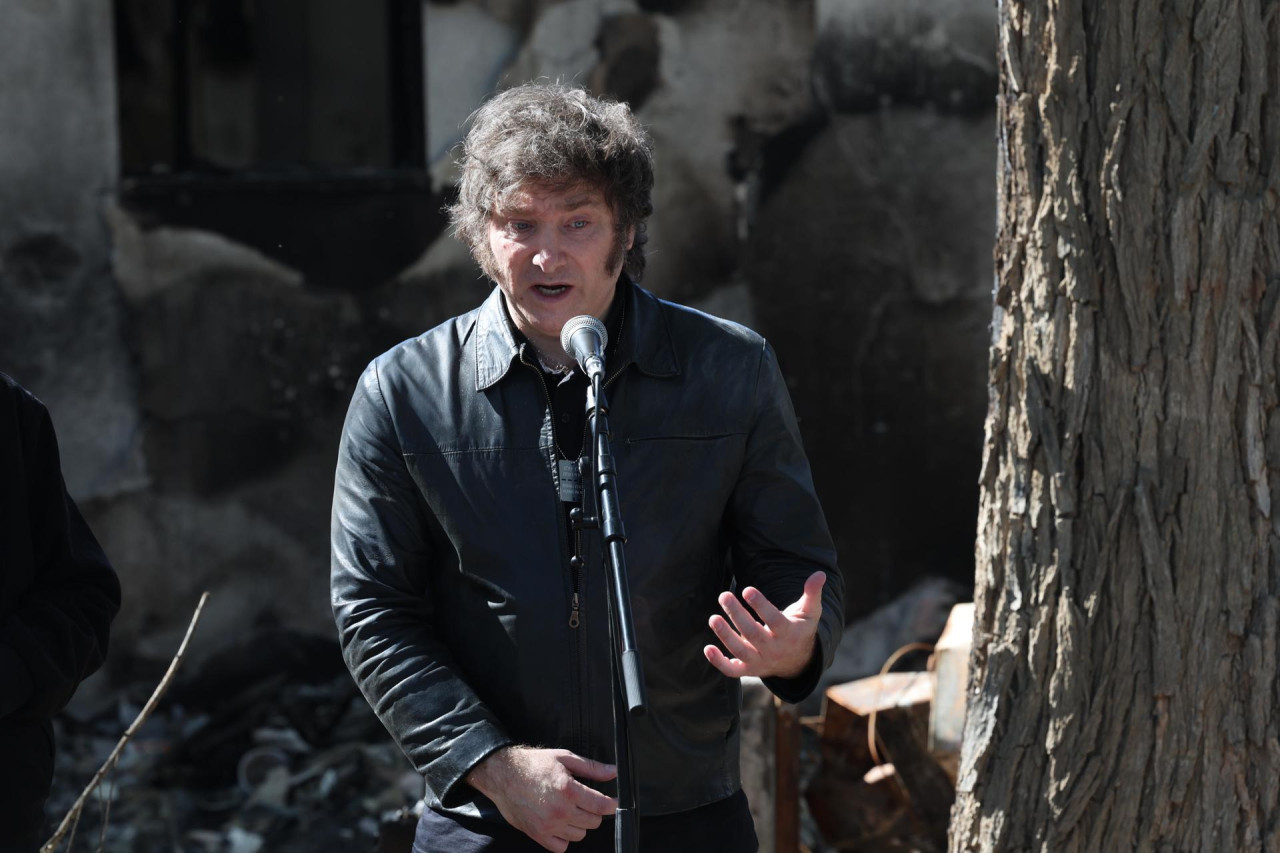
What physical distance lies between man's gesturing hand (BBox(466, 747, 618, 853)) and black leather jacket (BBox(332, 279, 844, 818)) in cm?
5

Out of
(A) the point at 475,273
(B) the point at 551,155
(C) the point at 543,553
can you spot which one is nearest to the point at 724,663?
(C) the point at 543,553

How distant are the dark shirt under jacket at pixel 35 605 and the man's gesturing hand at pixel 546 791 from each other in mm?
724

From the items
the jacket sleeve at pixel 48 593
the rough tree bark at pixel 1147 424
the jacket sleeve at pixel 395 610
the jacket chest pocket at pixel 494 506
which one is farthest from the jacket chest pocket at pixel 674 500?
the jacket sleeve at pixel 48 593

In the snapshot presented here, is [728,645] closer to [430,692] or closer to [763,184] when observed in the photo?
[430,692]

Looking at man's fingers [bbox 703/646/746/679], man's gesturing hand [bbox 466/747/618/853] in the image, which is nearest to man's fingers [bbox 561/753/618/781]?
man's gesturing hand [bbox 466/747/618/853]

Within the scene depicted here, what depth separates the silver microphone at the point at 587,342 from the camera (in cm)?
216

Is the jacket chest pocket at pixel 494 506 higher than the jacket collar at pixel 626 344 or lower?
lower

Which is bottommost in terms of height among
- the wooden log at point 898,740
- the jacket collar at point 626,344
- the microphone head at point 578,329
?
the wooden log at point 898,740

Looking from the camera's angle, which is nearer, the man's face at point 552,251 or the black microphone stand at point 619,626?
the black microphone stand at point 619,626

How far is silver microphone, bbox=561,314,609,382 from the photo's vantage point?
7.07 ft

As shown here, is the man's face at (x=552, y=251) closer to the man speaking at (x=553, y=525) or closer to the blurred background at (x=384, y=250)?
the man speaking at (x=553, y=525)

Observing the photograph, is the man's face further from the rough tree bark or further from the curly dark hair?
the rough tree bark

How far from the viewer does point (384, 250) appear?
5.86 meters

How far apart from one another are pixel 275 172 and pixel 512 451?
12.6ft
